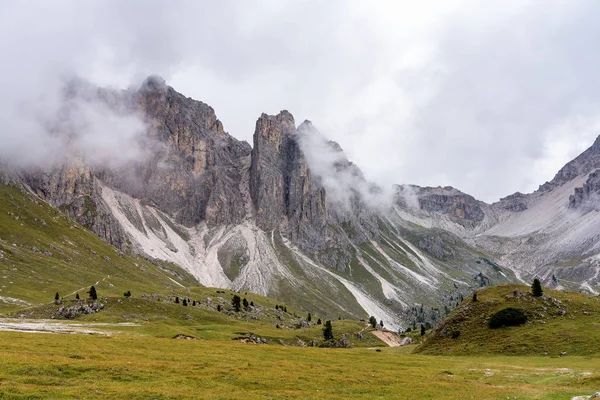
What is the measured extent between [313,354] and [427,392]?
2597cm

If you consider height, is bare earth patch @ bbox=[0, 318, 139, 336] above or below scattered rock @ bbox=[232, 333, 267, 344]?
above

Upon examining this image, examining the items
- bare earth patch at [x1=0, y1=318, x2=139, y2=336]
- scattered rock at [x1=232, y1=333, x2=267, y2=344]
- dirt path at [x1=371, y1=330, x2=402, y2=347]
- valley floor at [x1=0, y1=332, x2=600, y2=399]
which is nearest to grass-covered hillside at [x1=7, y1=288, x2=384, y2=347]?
scattered rock at [x1=232, y1=333, x2=267, y2=344]

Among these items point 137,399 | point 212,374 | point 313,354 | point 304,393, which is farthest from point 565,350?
point 137,399

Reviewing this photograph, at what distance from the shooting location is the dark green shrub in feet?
237

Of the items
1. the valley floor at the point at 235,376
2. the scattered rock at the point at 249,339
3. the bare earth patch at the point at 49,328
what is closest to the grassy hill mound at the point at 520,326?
the valley floor at the point at 235,376

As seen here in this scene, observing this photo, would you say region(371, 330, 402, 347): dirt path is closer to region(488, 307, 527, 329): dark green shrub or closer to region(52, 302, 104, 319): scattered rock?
region(488, 307, 527, 329): dark green shrub

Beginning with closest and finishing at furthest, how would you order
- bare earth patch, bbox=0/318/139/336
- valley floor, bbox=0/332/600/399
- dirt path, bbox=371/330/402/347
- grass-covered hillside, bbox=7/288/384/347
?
1. valley floor, bbox=0/332/600/399
2. bare earth patch, bbox=0/318/139/336
3. grass-covered hillside, bbox=7/288/384/347
4. dirt path, bbox=371/330/402/347

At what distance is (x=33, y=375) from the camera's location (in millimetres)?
28578

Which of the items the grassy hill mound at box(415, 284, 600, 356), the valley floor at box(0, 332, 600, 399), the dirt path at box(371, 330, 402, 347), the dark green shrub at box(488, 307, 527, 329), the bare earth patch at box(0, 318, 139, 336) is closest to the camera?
the valley floor at box(0, 332, 600, 399)

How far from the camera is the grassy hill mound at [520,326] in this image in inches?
2452

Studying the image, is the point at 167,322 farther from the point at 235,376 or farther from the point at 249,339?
the point at 235,376

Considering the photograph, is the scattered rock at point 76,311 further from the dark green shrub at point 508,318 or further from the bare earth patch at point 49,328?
the dark green shrub at point 508,318

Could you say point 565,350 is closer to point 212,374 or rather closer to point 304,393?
point 304,393

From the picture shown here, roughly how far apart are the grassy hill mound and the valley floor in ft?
30.0
